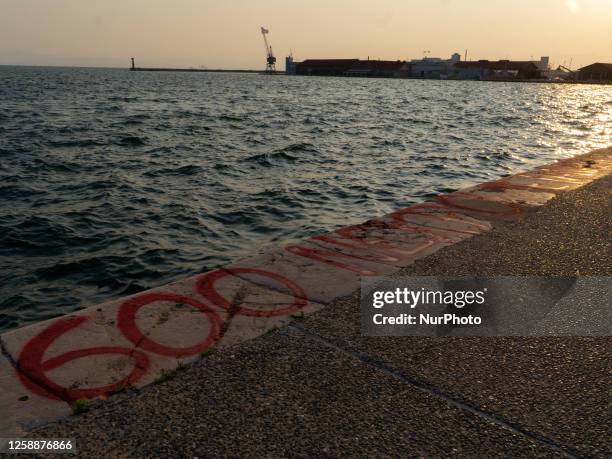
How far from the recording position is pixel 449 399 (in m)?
2.90

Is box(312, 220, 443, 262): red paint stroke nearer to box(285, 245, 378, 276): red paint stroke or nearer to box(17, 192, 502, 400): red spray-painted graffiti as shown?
box(17, 192, 502, 400): red spray-painted graffiti

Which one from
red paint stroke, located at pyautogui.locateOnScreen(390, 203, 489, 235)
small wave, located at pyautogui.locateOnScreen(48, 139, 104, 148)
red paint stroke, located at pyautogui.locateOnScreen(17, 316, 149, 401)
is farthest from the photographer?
small wave, located at pyautogui.locateOnScreen(48, 139, 104, 148)

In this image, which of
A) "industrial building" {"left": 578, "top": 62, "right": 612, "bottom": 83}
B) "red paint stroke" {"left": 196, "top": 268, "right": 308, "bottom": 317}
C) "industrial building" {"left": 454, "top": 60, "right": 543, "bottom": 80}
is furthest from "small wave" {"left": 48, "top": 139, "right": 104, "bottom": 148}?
"industrial building" {"left": 578, "top": 62, "right": 612, "bottom": 83}

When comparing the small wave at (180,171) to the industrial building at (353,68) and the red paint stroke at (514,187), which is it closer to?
the red paint stroke at (514,187)

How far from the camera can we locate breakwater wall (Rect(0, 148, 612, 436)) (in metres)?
2.96

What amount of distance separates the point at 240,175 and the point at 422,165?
20.4 ft

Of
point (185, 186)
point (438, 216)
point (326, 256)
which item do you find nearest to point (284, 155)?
point (185, 186)

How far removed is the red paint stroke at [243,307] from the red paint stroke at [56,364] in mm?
939

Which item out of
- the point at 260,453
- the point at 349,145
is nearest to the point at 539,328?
the point at 260,453

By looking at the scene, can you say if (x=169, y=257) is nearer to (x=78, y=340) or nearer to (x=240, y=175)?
(x=78, y=340)

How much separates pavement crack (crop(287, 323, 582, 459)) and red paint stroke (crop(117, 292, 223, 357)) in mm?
672

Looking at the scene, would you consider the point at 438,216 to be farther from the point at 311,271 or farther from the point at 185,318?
the point at 185,318

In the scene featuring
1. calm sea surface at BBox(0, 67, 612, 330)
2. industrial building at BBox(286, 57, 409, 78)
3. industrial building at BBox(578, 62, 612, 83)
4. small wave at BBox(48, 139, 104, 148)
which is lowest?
calm sea surface at BBox(0, 67, 612, 330)

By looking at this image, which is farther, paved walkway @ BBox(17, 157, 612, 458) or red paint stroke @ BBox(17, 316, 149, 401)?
red paint stroke @ BBox(17, 316, 149, 401)
